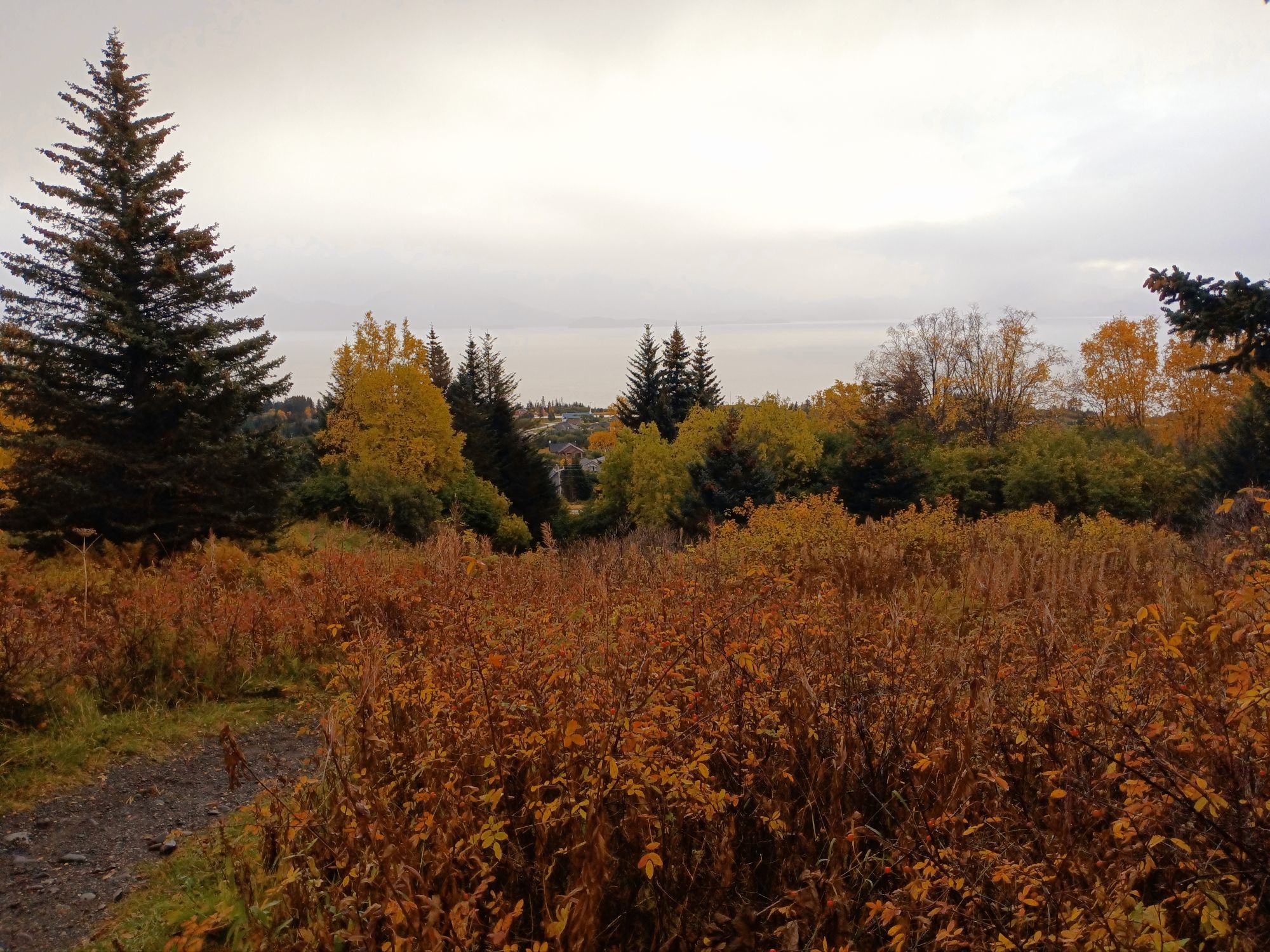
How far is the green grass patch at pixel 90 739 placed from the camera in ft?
14.1

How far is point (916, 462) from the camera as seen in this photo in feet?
87.6

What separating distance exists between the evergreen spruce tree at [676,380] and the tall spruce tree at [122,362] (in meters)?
32.0

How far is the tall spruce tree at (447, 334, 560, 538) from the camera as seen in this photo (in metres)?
33.9

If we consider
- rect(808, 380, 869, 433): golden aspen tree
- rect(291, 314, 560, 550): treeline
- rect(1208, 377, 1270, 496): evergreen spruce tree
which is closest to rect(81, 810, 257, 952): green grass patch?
rect(291, 314, 560, 550): treeline

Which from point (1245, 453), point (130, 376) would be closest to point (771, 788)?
point (130, 376)

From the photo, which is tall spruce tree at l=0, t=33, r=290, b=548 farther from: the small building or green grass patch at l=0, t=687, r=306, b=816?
the small building

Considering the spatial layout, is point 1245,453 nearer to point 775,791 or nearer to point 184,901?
point 775,791

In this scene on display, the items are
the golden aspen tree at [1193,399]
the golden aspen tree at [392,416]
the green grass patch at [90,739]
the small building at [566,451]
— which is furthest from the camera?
the small building at [566,451]

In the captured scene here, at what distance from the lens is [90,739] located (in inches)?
188

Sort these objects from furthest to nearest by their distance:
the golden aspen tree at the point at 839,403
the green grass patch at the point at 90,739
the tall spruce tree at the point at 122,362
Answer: the golden aspen tree at the point at 839,403
the tall spruce tree at the point at 122,362
the green grass patch at the point at 90,739

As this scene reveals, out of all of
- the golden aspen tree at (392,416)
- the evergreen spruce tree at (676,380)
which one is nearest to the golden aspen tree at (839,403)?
the evergreen spruce tree at (676,380)

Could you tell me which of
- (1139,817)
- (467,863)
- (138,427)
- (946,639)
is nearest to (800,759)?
(1139,817)

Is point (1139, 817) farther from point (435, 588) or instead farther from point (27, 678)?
point (27, 678)

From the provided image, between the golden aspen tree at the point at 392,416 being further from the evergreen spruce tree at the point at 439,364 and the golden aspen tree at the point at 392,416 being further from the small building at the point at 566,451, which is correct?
the small building at the point at 566,451
